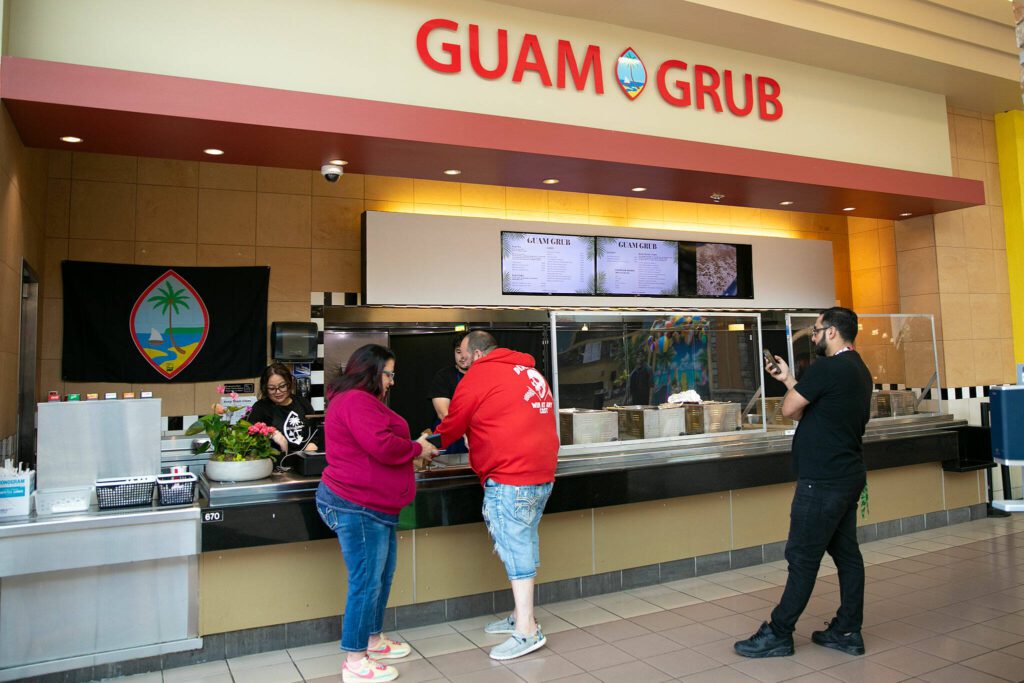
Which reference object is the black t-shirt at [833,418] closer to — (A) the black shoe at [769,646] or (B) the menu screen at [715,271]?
(A) the black shoe at [769,646]

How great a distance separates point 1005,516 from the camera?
6.33 m

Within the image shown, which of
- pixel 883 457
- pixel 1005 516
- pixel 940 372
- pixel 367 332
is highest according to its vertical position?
pixel 367 332

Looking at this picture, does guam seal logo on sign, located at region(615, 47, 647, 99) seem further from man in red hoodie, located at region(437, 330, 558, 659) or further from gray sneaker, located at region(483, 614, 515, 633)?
gray sneaker, located at region(483, 614, 515, 633)

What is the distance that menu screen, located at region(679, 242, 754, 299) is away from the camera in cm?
717

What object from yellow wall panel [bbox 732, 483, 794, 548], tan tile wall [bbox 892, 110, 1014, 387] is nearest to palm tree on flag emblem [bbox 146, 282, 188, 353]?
yellow wall panel [bbox 732, 483, 794, 548]

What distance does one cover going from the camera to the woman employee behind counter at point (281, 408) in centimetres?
446

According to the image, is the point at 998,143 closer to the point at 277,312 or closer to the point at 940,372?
the point at 940,372

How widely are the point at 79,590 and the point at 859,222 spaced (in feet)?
25.3

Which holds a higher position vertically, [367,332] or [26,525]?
[367,332]

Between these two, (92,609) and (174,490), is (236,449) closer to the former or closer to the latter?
(174,490)

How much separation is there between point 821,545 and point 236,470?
9.36 feet

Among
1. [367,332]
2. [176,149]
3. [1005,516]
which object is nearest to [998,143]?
[1005,516]

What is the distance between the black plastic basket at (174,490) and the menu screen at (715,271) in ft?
16.3

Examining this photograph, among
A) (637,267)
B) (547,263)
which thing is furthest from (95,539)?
(637,267)
